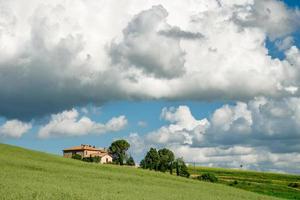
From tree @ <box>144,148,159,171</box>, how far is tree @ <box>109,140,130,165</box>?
350 inches

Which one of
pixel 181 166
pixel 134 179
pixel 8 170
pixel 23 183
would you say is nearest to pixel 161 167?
pixel 181 166

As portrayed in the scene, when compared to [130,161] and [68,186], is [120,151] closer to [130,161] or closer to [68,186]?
[130,161]

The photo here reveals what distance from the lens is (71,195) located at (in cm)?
4088

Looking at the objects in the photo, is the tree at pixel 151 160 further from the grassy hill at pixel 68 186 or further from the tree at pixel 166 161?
the grassy hill at pixel 68 186

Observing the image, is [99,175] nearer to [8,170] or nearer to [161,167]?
[8,170]

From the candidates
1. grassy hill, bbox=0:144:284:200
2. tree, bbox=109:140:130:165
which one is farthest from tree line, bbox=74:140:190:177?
grassy hill, bbox=0:144:284:200

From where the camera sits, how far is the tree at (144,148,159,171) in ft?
598

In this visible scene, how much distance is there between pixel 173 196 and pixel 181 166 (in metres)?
124

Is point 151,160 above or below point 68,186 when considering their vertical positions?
above

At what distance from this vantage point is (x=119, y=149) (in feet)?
619

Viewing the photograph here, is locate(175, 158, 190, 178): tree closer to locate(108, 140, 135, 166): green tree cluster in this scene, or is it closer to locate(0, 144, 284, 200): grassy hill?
locate(108, 140, 135, 166): green tree cluster

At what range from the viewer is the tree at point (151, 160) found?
182125 mm

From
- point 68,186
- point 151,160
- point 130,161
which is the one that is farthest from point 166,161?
point 68,186

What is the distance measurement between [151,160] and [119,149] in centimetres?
1326
